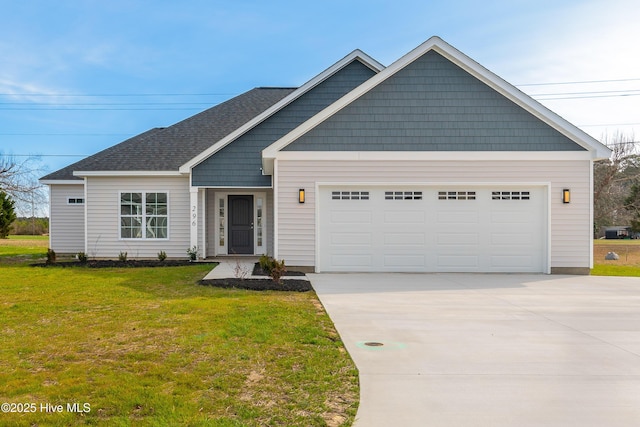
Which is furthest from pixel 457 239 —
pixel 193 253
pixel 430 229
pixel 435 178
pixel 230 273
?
pixel 193 253

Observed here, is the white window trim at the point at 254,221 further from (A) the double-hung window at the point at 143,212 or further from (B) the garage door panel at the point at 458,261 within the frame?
(B) the garage door panel at the point at 458,261

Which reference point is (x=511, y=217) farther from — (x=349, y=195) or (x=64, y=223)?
(x=64, y=223)

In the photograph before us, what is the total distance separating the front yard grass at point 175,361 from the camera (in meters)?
3.21

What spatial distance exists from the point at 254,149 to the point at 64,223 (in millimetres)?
8244

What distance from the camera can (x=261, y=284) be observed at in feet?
30.1

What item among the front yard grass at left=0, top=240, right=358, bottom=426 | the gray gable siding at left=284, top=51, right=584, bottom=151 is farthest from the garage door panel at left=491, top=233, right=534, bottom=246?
the front yard grass at left=0, top=240, right=358, bottom=426

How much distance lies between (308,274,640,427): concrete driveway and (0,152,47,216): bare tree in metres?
22.3

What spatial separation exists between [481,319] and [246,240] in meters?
10.9

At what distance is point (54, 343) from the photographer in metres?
4.98

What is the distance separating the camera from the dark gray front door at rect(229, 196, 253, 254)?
1591cm

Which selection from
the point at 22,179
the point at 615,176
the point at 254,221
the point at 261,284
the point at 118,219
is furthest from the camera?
the point at 615,176

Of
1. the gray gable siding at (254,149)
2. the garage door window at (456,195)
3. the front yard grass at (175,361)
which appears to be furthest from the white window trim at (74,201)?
the garage door window at (456,195)

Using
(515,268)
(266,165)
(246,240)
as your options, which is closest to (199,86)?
(246,240)

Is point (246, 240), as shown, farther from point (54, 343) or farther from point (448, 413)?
point (448, 413)
